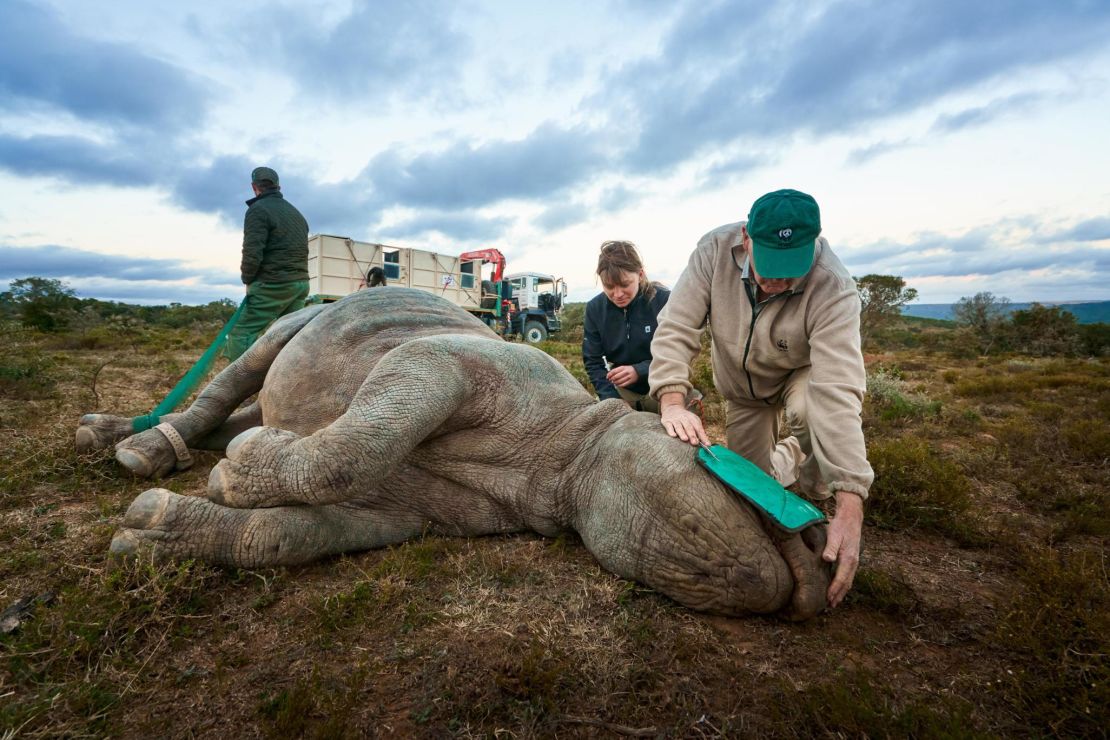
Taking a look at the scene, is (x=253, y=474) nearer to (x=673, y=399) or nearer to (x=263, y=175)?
(x=673, y=399)

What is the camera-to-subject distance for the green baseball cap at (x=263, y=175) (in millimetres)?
5895

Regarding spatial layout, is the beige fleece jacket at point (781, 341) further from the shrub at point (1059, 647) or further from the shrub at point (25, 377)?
the shrub at point (25, 377)

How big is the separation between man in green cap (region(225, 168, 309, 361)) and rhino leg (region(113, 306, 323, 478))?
1.74 meters

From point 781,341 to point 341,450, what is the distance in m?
2.31

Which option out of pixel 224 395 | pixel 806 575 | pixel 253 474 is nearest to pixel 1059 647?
pixel 806 575

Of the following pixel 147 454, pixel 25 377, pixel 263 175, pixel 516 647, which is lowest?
pixel 516 647

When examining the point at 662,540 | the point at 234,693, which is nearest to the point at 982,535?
the point at 662,540

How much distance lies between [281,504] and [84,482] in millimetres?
2051

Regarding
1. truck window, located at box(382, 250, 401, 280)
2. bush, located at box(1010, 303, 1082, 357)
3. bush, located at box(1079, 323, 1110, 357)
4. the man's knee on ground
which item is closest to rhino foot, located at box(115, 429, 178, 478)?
the man's knee on ground

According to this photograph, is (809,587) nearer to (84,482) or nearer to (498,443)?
(498,443)

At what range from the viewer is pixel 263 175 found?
5891 millimetres

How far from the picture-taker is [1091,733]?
1.68 metres

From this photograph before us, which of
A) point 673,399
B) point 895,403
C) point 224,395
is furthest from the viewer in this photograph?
point 895,403

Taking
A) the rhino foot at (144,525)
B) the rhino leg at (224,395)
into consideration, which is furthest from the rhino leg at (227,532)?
the rhino leg at (224,395)
